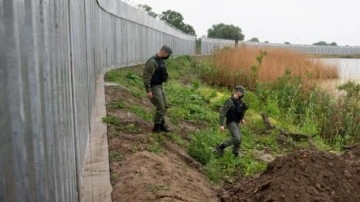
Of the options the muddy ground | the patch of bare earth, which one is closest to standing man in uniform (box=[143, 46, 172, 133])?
the patch of bare earth

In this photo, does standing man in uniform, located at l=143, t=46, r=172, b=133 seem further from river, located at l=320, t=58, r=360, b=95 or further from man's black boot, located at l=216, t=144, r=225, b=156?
river, located at l=320, t=58, r=360, b=95

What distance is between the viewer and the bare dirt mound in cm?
559

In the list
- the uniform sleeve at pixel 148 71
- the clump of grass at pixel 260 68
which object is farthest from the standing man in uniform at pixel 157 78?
the clump of grass at pixel 260 68

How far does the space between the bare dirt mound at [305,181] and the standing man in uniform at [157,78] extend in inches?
76.6

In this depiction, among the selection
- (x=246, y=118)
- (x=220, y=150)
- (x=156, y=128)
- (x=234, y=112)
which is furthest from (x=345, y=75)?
(x=156, y=128)

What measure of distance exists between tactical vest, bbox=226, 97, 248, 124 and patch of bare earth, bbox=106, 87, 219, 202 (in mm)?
983

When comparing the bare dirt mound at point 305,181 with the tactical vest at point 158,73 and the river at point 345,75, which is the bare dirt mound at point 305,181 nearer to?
the tactical vest at point 158,73

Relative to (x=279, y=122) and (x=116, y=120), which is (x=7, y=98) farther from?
(x=279, y=122)

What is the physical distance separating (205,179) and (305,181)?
167cm

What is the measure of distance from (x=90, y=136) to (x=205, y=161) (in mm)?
1906

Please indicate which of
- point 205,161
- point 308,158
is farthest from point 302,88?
point 308,158

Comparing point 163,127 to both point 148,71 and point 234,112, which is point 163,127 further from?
point 234,112

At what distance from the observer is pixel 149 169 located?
571 centimetres

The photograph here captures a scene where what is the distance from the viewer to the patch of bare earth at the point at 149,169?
16.5ft
